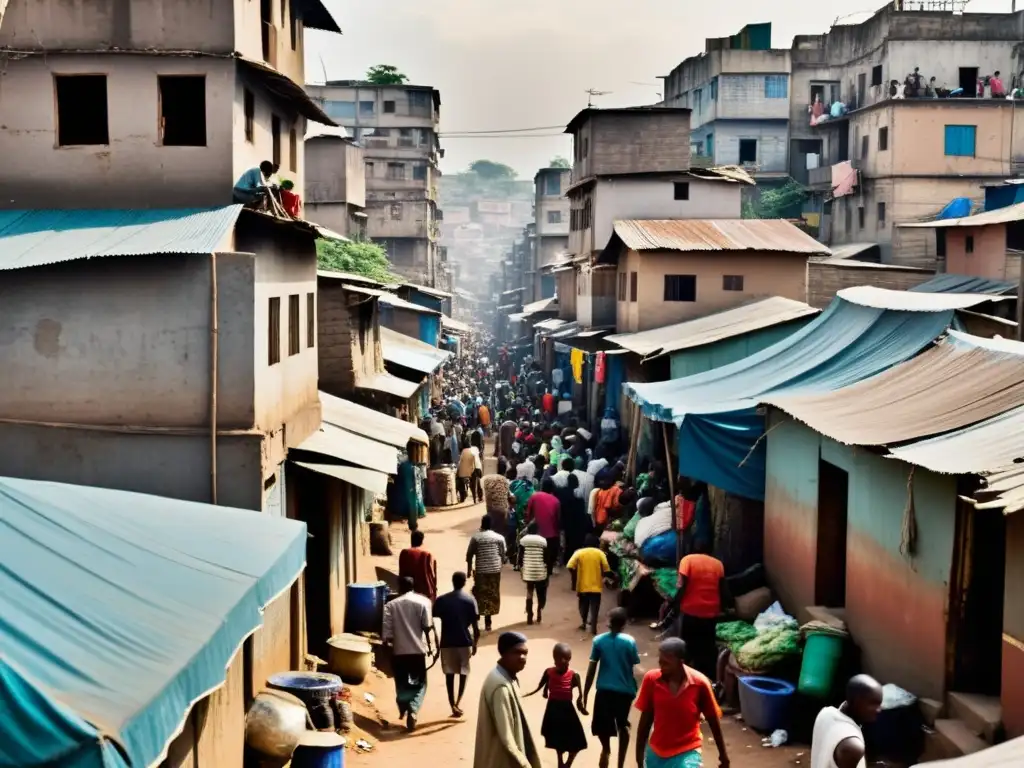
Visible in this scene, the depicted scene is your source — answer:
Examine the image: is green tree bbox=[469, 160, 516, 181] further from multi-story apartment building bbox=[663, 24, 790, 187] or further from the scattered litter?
the scattered litter

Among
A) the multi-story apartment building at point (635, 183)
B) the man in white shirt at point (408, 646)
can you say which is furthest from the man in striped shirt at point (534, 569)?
the multi-story apartment building at point (635, 183)

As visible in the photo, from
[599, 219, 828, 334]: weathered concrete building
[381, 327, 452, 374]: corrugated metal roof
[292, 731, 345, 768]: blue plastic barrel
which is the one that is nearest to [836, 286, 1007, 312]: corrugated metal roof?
[292, 731, 345, 768]: blue plastic barrel

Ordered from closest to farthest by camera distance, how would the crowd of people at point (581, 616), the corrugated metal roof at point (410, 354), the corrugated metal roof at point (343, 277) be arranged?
the crowd of people at point (581, 616), the corrugated metal roof at point (343, 277), the corrugated metal roof at point (410, 354)

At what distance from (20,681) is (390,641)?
23.8 ft

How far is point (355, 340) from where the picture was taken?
2016cm

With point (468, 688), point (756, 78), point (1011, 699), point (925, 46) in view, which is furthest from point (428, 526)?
point (756, 78)

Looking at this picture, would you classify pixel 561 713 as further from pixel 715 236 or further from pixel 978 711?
pixel 715 236

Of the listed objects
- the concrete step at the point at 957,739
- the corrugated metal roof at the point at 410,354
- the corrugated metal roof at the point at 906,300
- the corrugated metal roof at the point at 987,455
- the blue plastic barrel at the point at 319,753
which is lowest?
the blue plastic barrel at the point at 319,753

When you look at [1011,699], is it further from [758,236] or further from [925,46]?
[925,46]

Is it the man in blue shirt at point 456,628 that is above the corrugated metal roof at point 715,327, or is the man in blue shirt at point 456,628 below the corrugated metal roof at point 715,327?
below

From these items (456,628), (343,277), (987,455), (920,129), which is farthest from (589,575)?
(920,129)

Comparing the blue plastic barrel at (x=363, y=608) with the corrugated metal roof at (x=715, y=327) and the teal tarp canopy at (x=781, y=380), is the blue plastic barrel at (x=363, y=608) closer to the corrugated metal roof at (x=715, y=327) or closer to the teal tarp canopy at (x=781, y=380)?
the teal tarp canopy at (x=781, y=380)

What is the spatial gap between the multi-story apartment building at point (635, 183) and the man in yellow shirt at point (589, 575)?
19420mm

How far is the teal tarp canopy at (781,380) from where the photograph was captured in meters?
14.6
